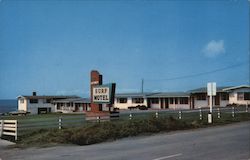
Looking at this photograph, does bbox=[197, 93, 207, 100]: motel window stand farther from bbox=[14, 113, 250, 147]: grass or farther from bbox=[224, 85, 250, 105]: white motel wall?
bbox=[14, 113, 250, 147]: grass

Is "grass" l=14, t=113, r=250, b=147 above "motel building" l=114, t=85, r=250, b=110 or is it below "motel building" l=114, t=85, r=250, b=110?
below

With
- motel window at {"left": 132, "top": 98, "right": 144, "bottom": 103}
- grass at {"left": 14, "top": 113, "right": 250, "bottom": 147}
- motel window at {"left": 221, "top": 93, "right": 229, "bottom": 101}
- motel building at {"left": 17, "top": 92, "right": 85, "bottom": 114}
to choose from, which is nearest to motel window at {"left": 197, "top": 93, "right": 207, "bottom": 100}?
motel window at {"left": 221, "top": 93, "right": 229, "bottom": 101}

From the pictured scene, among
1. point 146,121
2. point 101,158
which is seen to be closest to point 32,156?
point 101,158

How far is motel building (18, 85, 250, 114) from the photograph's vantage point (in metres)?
54.8

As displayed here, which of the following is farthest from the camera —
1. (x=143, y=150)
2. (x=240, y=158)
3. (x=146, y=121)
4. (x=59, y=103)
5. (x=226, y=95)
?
(x=59, y=103)

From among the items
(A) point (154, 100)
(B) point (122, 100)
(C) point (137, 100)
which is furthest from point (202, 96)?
(B) point (122, 100)

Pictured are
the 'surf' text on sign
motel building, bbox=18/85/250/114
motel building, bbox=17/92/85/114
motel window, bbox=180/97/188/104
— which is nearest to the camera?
the 'surf' text on sign

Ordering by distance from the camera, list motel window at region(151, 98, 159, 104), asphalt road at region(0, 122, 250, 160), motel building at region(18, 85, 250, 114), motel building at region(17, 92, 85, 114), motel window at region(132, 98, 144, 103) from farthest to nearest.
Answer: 1. motel building at region(17, 92, 85, 114)
2. motel window at region(132, 98, 144, 103)
3. motel window at region(151, 98, 159, 104)
4. motel building at region(18, 85, 250, 114)
5. asphalt road at region(0, 122, 250, 160)

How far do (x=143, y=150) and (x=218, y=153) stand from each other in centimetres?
273

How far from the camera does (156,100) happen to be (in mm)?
67375

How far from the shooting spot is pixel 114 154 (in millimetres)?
12328

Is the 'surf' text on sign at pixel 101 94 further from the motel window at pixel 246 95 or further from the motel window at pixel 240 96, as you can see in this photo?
the motel window at pixel 246 95

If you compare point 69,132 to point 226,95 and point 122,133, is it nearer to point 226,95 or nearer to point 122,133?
point 122,133

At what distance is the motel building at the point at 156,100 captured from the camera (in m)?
54.8
